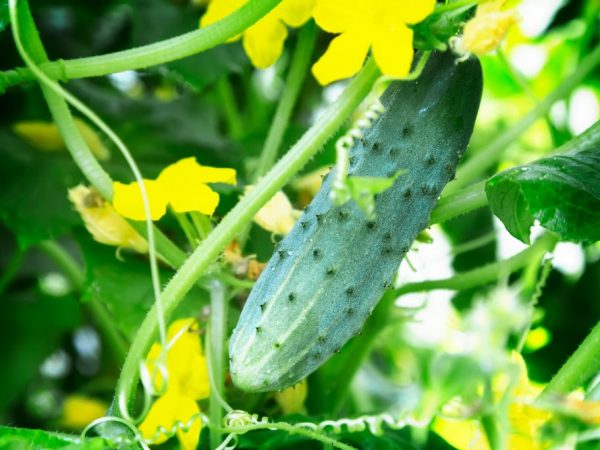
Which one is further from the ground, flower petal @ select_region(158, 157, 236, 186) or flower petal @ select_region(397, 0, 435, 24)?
flower petal @ select_region(397, 0, 435, 24)

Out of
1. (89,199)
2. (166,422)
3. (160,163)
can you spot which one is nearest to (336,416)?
(166,422)

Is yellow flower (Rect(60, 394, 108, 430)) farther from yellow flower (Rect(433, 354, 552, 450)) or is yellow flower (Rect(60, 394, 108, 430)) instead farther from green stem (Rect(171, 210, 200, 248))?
yellow flower (Rect(433, 354, 552, 450))

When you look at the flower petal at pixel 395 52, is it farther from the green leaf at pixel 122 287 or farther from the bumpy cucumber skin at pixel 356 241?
the green leaf at pixel 122 287

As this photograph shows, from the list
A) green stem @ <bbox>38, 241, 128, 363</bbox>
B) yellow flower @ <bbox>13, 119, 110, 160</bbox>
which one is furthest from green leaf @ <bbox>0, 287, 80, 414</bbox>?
yellow flower @ <bbox>13, 119, 110, 160</bbox>

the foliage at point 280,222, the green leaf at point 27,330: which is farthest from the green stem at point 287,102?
the green leaf at point 27,330

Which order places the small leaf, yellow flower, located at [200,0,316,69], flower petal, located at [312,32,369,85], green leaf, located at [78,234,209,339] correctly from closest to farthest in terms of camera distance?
the small leaf
flower petal, located at [312,32,369,85]
yellow flower, located at [200,0,316,69]
green leaf, located at [78,234,209,339]

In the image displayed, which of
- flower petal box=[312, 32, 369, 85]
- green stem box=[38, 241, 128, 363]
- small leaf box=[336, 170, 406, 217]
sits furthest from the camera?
green stem box=[38, 241, 128, 363]

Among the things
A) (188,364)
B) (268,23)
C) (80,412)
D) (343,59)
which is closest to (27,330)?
(80,412)
